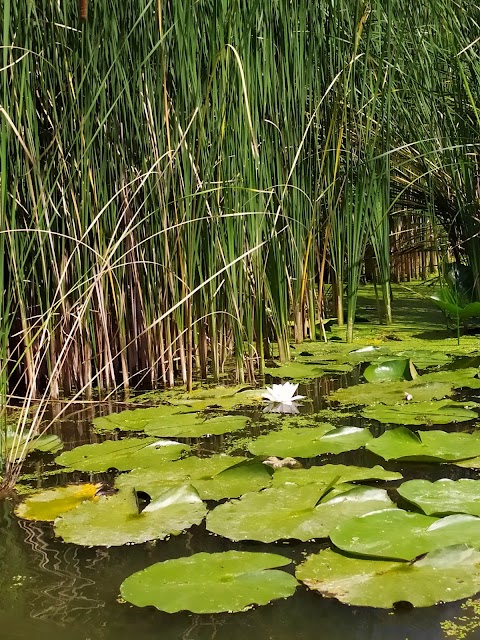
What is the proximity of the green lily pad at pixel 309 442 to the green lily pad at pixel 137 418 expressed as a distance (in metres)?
0.33

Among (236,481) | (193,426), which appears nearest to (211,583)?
(236,481)

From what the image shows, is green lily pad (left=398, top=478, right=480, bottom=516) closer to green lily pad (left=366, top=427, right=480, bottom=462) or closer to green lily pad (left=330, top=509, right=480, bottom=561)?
green lily pad (left=330, top=509, right=480, bottom=561)

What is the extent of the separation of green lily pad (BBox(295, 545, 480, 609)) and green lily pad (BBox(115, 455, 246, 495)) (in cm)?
41

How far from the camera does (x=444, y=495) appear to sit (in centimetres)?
142

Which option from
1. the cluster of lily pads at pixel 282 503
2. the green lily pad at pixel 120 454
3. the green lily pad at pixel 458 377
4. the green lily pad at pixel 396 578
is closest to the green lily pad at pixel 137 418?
the cluster of lily pads at pixel 282 503

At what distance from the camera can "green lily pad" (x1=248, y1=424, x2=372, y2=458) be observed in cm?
175

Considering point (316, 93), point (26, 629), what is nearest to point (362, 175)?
point (316, 93)

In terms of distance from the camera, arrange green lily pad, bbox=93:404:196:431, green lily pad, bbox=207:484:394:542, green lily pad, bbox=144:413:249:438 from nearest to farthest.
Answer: green lily pad, bbox=207:484:394:542 < green lily pad, bbox=144:413:249:438 < green lily pad, bbox=93:404:196:431

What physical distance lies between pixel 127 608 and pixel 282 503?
1.27 feet

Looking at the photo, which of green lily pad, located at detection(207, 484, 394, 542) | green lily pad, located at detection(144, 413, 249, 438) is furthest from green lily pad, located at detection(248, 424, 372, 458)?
green lily pad, located at detection(207, 484, 394, 542)

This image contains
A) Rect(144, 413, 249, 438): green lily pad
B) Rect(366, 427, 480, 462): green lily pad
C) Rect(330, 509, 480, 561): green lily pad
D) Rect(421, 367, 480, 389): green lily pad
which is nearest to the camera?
Rect(330, 509, 480, 561): green lily pad

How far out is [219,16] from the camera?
218 cm

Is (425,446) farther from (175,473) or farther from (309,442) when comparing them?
(175,473)

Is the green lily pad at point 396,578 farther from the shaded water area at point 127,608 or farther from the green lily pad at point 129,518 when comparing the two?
the green lily pad at point 129,518
